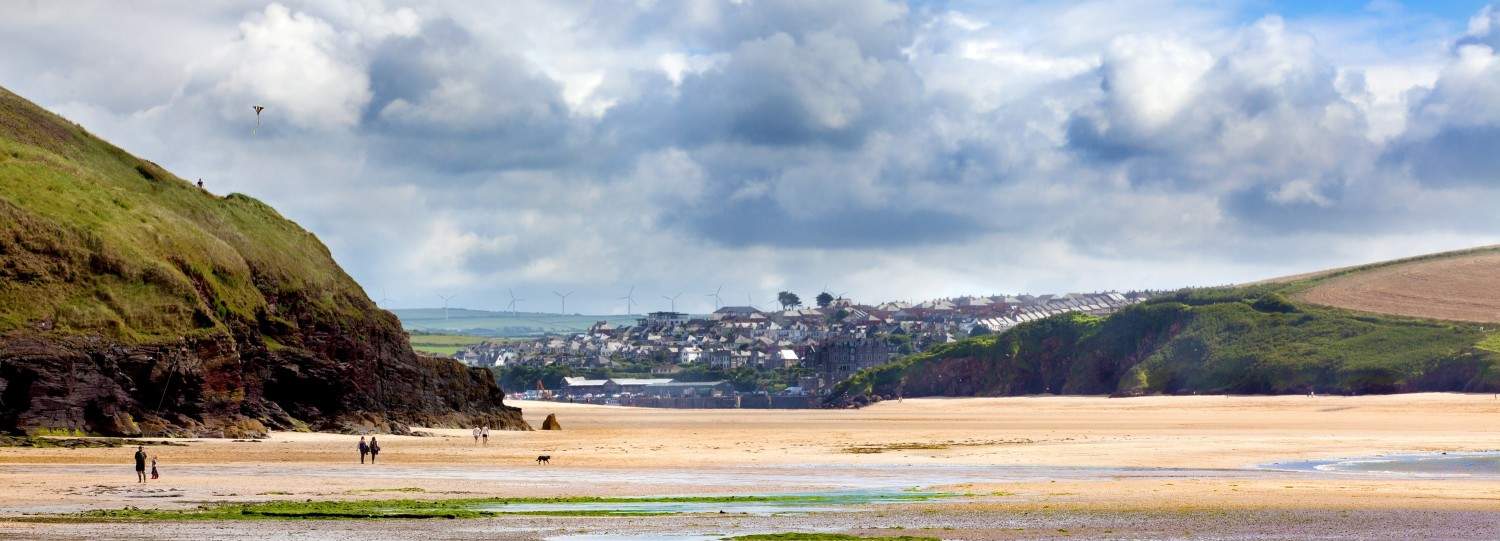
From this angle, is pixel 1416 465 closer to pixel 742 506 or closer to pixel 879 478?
pixel 879 478

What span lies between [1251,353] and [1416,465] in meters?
115

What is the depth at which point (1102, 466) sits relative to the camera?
55219 millimetres

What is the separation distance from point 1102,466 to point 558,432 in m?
43.9

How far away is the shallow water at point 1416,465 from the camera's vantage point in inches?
1911

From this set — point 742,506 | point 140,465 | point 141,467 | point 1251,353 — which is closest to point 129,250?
point 141,467

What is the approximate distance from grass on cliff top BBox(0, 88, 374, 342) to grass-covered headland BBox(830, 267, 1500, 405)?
95.8 meters

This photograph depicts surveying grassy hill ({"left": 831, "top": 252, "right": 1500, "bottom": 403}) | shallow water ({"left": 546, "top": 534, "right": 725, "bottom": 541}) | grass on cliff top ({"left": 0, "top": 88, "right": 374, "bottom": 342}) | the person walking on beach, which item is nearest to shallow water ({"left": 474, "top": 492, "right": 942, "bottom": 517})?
shallow water ({"left": 546, "top": 534, "right": 725, "bottom": 541})

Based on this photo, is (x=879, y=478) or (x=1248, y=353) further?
(x=1248, y=353)

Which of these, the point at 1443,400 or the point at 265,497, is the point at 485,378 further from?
the point at 1443,400

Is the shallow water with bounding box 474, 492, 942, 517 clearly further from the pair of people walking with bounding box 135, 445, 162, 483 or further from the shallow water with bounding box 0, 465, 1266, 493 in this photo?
the pair of people walking with bounding box 135, 445, 162, 483

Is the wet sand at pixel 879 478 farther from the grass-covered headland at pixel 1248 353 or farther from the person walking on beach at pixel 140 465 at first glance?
the grass-covered headland at pixel 1248 353

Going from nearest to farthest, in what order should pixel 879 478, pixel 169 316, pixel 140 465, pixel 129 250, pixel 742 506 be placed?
pixel 742 506 → pixel 140 465 → pixel 879 478 → pixel 169 316 → pixel 129 250

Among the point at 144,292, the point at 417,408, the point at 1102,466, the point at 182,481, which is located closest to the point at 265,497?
the point at 182,481

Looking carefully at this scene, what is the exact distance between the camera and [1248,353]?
164 metres
